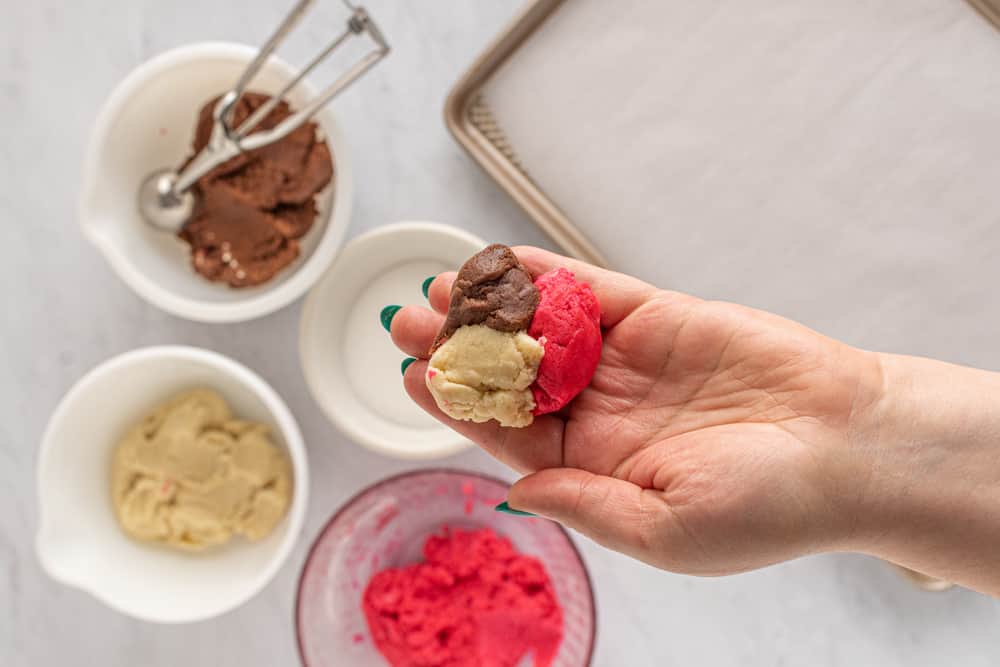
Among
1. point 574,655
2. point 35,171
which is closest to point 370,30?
point 35,171

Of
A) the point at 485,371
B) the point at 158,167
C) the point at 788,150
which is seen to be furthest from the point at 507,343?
the point at 158,167

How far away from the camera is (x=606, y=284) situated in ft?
4.26

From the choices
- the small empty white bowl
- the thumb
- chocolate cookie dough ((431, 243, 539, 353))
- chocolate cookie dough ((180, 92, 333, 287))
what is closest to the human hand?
the thumb

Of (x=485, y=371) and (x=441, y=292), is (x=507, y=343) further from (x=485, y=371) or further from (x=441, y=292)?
(x=441, y=292)

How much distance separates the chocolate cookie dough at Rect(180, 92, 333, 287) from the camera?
66.1 inches

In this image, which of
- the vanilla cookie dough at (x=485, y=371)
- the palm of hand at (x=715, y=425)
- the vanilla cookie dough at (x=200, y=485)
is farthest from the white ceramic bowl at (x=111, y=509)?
the palm of hand at (x=715, y=425)

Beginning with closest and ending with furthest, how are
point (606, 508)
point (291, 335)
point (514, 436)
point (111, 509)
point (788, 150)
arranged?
point (606, 508), point (514, 436), point (788, 150), point (111, 509), point (291, 335)

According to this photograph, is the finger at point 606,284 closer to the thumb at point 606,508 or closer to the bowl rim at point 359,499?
the thumb at point 606,508

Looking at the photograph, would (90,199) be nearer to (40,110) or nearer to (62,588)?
(40,110)

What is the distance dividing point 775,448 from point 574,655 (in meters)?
0.83

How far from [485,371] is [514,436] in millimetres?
153

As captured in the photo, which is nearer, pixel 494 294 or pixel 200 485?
pixel 494 294

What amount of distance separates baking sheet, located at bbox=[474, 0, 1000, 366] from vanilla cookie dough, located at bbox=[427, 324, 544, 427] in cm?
60

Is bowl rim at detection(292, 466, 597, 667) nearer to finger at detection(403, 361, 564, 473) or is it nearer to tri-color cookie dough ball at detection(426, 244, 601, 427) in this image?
finger at detection(403, 361, 564, 473)
